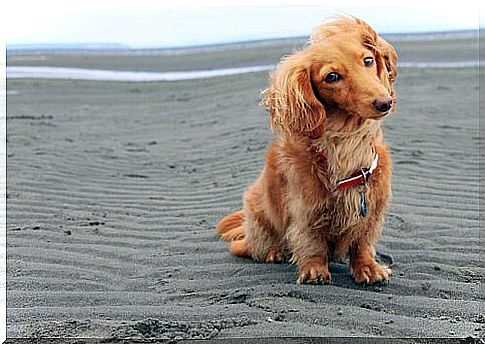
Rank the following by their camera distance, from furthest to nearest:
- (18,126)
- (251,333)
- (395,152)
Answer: (18,126) → (395,152) → (251,333)

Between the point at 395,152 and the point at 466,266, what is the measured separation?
321cm

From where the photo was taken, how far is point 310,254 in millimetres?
4402

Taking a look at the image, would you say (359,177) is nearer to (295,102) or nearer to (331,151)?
(331,151)

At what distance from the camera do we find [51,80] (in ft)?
44.2

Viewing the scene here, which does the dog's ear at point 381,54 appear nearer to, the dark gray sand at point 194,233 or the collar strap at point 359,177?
the collar strap at point 359,177

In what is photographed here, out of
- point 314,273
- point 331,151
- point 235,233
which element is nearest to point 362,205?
point 331,151

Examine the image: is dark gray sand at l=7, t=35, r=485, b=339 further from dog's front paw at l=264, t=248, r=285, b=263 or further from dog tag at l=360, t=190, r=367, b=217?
dog tag at l=360, t=190, r=367, b=217

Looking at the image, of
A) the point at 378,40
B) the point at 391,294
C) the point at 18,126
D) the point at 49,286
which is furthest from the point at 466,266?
the point at 18,126

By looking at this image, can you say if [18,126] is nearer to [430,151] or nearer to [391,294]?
[430,151]

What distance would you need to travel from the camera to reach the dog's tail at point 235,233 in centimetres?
497

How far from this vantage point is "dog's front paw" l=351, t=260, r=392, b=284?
4.32 meters

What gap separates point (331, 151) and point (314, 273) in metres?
0.68

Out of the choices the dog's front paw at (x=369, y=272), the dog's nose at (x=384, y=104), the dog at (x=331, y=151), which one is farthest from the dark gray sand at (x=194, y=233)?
the dog's nose at (x=384, y=104)

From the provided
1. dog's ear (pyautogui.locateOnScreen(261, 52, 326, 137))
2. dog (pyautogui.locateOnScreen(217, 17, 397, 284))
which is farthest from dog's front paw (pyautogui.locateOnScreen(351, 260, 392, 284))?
dog's ear (pyautogui.locateOnScreen(261, 52, 326, 137))
